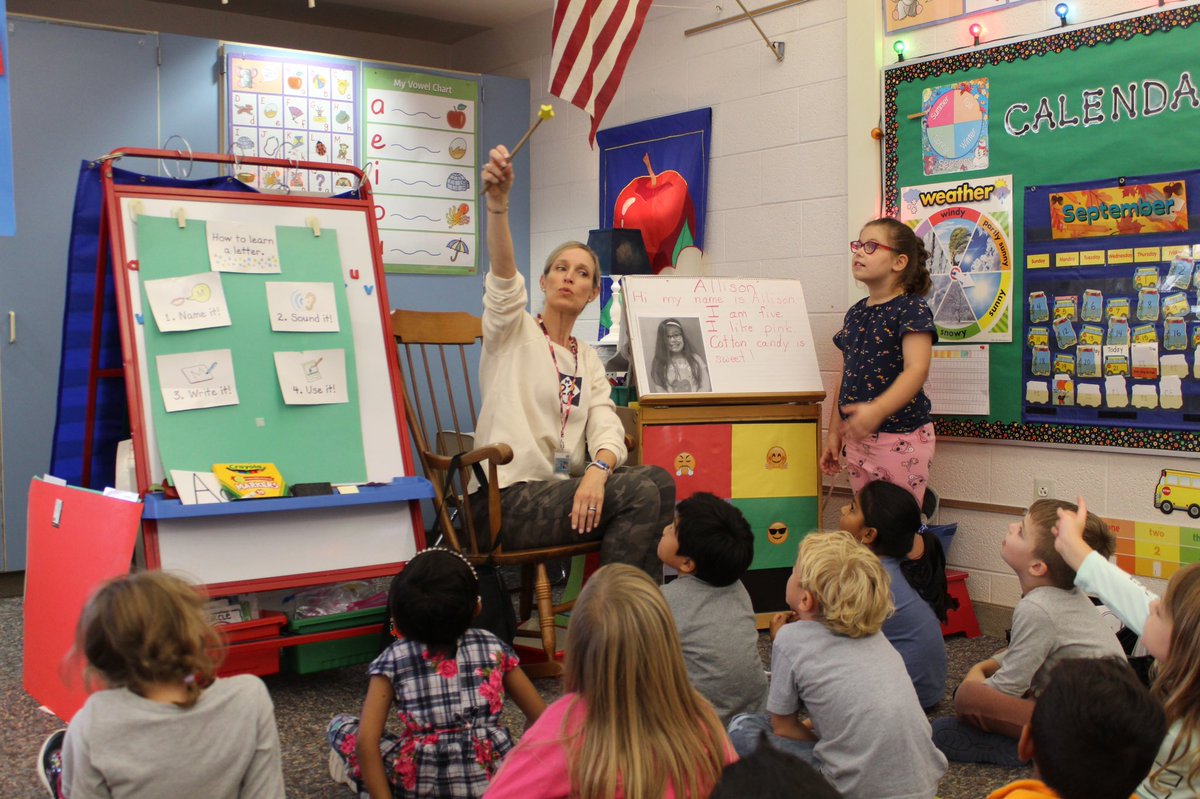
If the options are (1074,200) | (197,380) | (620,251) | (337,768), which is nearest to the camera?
(337,768)

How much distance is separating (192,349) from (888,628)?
6.09ft

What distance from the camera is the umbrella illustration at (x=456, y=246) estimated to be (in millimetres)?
5150

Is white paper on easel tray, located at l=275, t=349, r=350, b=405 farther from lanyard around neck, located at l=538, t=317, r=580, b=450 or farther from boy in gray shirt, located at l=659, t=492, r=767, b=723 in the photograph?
boy in gray shirt, located at l=659, t=492, r=767, b=723

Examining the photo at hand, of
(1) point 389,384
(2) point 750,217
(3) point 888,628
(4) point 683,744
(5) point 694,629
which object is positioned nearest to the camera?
(4) point 683,744

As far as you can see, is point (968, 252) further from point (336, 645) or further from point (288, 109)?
point (288, 109)

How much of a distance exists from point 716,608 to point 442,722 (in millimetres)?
627

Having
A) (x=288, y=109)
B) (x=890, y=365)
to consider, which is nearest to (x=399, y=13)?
(x=288, y=109)

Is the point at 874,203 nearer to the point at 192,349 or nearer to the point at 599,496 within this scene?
the point at 599,496

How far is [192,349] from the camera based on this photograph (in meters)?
2.87

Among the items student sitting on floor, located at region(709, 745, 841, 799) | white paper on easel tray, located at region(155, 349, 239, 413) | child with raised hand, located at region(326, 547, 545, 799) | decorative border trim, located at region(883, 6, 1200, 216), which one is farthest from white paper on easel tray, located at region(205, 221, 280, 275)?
student sitting on floor, located at region(709, 745, 841, 799)

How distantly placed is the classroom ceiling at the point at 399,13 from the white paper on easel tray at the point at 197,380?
3.07 m

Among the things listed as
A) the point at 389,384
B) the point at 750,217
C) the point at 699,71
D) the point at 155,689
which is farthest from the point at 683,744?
the point at 699,71

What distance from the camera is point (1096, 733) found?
4.04 ft

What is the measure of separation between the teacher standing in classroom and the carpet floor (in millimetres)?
457
